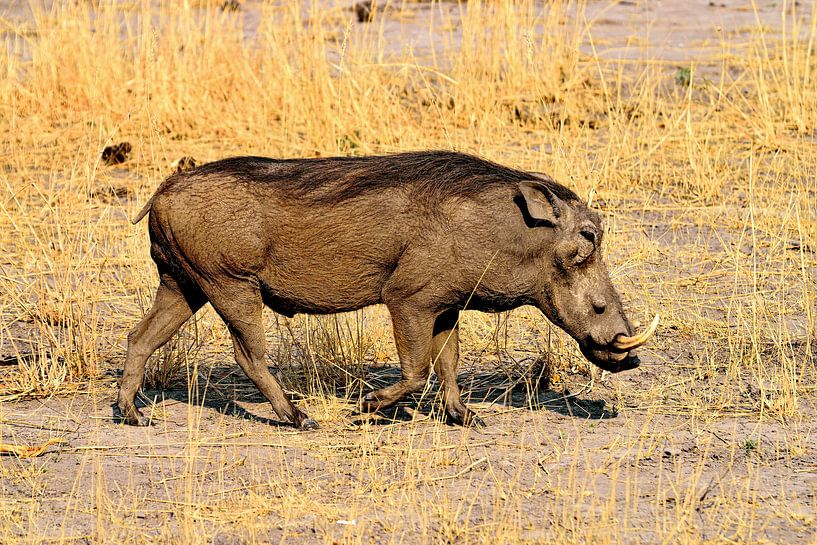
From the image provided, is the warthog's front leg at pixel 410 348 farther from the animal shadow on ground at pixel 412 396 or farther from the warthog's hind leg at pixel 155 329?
the warthog's hind leg at pixel 155 329

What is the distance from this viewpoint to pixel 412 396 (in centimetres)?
560

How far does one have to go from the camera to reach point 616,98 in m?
10.3

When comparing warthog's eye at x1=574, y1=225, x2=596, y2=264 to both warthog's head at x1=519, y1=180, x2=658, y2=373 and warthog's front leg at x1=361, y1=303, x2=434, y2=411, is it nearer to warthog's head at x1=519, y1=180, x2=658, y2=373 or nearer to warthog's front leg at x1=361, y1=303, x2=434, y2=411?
warthog's head at x1=519, y1=180, x2=658, y2=373

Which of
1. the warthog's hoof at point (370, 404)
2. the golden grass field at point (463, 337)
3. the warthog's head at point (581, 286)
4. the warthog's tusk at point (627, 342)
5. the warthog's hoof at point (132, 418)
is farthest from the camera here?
the warthog's hoof at point (132, 418)

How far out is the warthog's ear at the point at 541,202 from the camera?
487cm

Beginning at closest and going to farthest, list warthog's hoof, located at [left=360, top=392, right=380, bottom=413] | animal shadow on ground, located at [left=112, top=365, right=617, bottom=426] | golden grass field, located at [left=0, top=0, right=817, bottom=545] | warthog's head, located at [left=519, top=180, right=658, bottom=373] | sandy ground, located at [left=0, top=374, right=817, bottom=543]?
sandy ground, located at [left=0, top=374, right=817, bottom=543] < golden grass field, located at [left=0, top=0, right=817, bottom=545] < warthog's head, located at [left=519, top=180, right=658, bottom=373] < warthog's hoof, located at [left=360, top=392, right=380, bottom=413] < animal shadow on ground, located at [left=112, top=365, right=617, bottom=426]

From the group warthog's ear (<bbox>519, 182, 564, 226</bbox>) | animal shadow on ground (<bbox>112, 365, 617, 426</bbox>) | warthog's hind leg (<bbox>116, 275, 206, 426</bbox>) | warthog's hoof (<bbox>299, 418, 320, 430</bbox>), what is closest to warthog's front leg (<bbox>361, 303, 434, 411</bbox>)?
animal shadow on ground (<bbox>112, 365, 617, 426</bbox>)

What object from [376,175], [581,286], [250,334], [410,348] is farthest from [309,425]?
[581,286]

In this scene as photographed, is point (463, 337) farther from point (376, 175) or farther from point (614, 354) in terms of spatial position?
point (376, 175)

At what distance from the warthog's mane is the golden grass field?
0.90 m

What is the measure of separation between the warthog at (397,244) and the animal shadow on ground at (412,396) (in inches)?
12.2

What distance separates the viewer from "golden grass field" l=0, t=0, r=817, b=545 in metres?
4.24

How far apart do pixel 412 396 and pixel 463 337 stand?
2.58 feet

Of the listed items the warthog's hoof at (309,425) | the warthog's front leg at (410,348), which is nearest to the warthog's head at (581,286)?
the warthog's front leg at (410,348)
